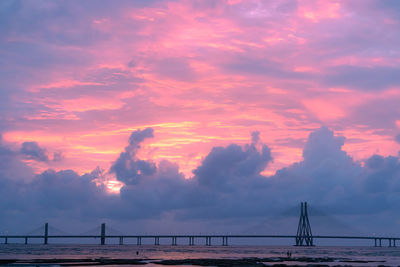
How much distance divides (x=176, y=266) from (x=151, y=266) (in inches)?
155

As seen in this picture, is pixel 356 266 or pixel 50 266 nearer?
pixel 50 266

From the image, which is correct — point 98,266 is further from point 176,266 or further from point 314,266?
point 314,266

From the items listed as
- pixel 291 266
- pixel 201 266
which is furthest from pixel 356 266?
pixel 201 266

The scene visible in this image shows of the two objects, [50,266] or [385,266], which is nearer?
[50,266]

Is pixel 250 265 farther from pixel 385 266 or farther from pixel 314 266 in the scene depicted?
pixel 385 266

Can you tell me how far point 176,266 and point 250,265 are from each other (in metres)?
11.8

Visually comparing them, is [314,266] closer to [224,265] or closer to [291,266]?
[291,266]

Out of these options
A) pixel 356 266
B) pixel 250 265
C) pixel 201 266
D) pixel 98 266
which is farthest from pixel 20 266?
pixel 356 266

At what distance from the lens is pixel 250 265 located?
88375 mm

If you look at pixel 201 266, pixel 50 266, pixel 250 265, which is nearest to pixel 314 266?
pixel 250 265

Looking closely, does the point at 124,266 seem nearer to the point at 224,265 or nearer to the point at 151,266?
the point at 151,266

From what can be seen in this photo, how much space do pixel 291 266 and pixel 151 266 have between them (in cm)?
2210

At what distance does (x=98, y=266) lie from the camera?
85250mm

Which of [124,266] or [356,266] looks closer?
[124,266]
